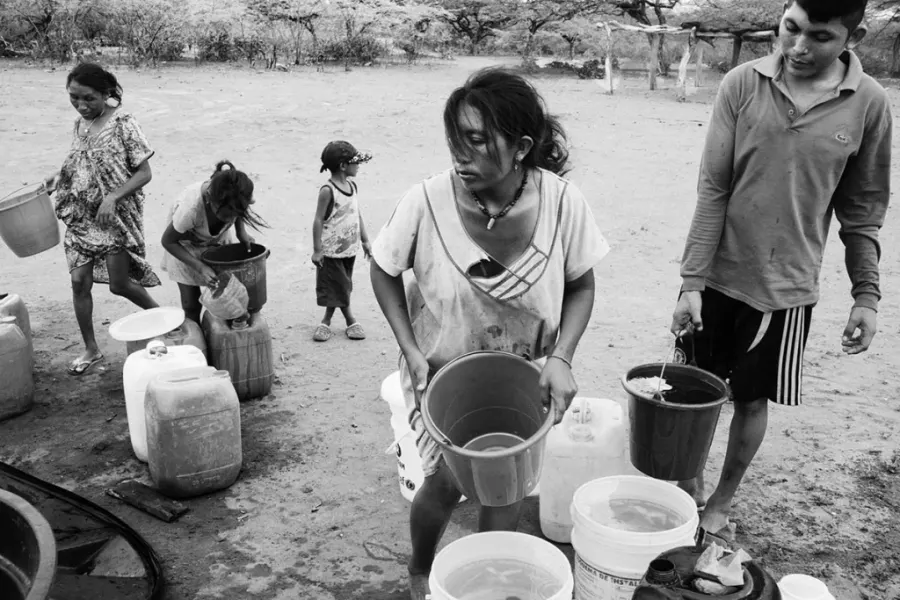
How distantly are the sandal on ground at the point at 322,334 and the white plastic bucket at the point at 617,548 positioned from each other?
275 cm

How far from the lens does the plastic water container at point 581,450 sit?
2676mm

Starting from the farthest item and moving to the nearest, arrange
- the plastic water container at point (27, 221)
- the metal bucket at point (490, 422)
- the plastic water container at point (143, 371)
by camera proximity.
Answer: the plastic water container at point (27, 221) → the plastic water container at point (143, 371) → the metal bucket at point (490, 422)

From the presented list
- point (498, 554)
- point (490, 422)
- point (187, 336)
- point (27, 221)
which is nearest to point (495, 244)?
point (490, 422)

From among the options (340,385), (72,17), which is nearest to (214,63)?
(72,17)

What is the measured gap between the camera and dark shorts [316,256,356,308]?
4719mm

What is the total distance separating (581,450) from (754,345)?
2.12ft

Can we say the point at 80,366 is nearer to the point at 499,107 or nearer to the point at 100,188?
the point at 100,188

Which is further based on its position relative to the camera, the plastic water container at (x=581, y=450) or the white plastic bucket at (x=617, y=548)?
the plastic water container at (x=581, y=450)

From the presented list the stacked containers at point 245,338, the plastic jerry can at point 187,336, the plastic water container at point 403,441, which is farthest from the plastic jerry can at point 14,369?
the plastic water container at point 403,441

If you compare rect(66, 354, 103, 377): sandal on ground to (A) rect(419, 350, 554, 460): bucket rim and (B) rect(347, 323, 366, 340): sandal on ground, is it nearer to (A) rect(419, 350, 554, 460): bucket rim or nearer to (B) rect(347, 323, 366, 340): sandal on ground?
(B) rect(347, 323, 366, 340): sandal on ground

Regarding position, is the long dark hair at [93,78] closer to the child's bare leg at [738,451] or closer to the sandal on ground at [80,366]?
the sandal on ground at [80,366]

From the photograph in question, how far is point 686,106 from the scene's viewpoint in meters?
16.2

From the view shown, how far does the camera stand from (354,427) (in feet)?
12.2

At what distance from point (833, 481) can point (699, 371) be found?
1.13m
